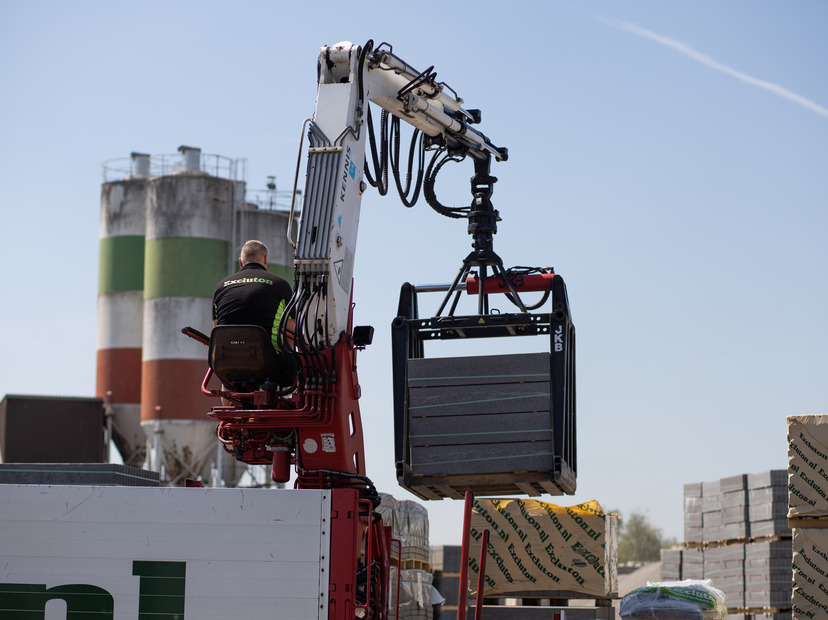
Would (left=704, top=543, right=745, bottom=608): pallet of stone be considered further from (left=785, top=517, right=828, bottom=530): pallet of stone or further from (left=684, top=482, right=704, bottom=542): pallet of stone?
(left=785, top=517, right=828, bottom=530): pallet of stone

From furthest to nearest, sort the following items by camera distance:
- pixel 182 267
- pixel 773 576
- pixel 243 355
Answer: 1. pixel 182 267
2. pixel 773 576
3. pixel 243 355

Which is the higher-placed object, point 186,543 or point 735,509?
point 186,543

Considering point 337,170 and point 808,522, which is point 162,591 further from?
point 808,522

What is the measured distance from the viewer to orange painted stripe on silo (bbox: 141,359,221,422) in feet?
113

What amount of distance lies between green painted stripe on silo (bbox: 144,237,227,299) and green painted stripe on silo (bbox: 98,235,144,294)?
4.01ft

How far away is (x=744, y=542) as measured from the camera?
47.4ft

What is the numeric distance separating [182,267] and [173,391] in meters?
3.88

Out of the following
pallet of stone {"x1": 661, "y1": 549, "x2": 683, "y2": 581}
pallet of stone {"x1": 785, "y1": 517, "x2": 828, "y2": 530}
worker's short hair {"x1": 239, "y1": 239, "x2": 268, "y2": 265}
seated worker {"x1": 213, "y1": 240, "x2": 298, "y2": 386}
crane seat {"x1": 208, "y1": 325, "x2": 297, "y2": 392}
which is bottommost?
pallet of stone {"x1": 661, "y1": 549, "x2": 683, "y2": 581}

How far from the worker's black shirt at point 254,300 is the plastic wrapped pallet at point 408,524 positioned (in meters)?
5.32

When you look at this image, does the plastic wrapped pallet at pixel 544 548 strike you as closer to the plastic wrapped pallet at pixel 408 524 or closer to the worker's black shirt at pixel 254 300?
the plastic wrapped pallet at pixel 408 524

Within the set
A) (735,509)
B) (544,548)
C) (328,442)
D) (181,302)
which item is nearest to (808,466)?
(544,548)

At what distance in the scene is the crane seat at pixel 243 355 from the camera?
7887 millimetres

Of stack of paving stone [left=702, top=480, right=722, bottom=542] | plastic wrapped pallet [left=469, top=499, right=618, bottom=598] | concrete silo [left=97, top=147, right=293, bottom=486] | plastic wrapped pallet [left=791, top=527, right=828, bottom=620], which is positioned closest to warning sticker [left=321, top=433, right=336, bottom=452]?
plastic wrapped pallet [left=469, top=499, right=618, bottom=598]

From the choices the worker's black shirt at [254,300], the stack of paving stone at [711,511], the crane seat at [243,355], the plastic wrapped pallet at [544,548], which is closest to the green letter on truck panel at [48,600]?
the crane seat at [243,355]
